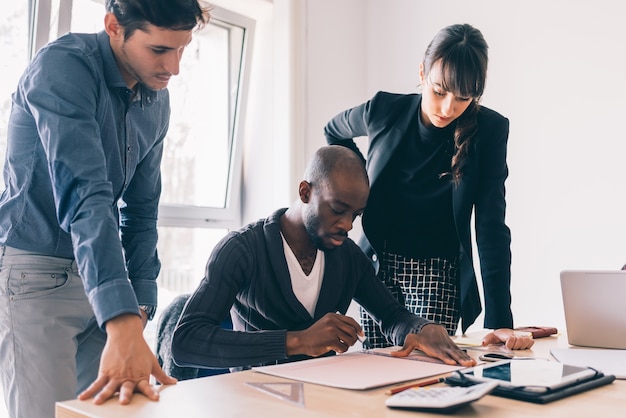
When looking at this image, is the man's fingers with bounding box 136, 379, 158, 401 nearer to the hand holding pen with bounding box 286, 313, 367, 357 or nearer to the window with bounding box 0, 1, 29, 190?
the hand holding pen with bounding box 286, 313, 367, 357

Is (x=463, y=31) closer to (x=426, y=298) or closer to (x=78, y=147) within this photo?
(x=426, y=298)

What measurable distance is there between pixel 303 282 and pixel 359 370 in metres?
0.44

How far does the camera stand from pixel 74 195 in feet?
3.42

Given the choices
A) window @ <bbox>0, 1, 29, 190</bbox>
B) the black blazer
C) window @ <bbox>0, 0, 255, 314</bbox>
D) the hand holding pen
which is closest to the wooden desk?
the hand holding pen

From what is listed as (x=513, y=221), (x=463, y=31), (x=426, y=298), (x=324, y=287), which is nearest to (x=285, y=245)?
(x=324, y=287)

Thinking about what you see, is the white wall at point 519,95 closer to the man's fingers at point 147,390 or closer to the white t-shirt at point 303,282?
the white t-shirt at point 303,282

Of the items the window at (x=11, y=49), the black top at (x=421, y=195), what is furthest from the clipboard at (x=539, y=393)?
the window at (x=11, y=49)

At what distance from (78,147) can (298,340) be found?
0.54 m

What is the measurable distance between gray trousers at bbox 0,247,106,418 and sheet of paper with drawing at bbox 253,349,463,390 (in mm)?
352

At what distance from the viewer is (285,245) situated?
1.53 metres

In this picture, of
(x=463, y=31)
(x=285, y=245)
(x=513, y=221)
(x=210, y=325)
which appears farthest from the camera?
(x=513, y=221)

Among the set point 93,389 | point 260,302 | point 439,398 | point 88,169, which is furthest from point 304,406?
point 260,302

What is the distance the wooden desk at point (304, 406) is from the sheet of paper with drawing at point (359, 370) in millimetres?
33

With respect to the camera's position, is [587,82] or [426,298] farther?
[587,82]
